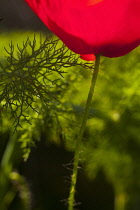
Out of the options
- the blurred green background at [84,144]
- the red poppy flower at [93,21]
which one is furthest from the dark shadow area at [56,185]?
the red poppy flower at [93,21]

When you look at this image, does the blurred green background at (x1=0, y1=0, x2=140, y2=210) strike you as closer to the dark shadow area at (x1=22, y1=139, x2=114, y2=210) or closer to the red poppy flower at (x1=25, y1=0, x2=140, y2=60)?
the dark shadow area at (x1=22, y1=139, x2=114, y2=210)

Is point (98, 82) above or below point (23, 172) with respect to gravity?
above

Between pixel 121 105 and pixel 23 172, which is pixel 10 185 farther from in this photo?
pixel 121 105

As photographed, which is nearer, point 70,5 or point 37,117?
point 70,5

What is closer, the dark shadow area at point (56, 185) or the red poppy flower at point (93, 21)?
the red poppy flower at point (93, 21)

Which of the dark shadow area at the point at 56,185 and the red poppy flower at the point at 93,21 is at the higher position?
the red poppy flower at the point at 93,21

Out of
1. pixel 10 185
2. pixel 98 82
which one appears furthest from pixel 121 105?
pixel 10 185

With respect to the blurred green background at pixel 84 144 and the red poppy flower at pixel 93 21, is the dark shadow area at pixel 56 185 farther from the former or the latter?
the red poppy flower at pixel 93 21

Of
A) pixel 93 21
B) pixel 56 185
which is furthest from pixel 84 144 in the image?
pixel 93 21

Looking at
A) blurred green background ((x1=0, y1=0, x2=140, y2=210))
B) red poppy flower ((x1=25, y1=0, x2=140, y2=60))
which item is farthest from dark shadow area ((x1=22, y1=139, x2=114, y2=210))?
red poppy flower ((x1=25, y1=0, x2=140, y2=60))
